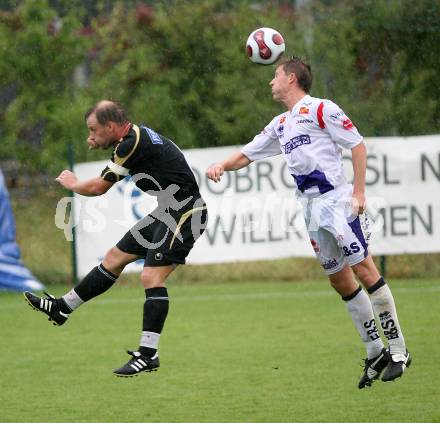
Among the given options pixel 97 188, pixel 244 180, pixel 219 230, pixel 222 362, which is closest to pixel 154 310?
pixel 97 188

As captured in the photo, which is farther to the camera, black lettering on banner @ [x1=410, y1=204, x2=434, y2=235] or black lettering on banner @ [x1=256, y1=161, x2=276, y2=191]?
black lettering on banner @ [x1=256, y1=161, x2=276, y2=191]

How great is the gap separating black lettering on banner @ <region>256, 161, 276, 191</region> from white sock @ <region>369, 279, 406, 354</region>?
6698 mm

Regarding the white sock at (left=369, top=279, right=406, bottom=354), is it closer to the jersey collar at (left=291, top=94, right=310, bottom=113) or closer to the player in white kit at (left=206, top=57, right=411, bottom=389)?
the player in white kit at (left=206, top=57, right=411, bottom=389)

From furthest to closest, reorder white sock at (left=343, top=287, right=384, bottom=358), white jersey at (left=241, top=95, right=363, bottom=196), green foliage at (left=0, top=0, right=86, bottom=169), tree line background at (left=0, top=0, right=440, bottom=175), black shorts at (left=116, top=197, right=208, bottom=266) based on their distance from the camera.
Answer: green foliage at (left=0, top=0, right=86, bottom=169)
tree line background at (left=0, top=0, right=440, bottom=175)
white sock at (left=343, top=287, right=384, bottom=358)
black shorts at (left=116, top=197, right=208, bottom=266)
white jersey at (left=241, top=95, right=363, bottom=196)

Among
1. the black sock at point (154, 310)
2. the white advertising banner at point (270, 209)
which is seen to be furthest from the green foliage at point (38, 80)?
the black sock at point (154, 310)

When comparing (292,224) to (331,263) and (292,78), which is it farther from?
(292,78)

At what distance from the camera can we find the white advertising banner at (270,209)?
1413cm

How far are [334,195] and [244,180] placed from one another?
6.84m

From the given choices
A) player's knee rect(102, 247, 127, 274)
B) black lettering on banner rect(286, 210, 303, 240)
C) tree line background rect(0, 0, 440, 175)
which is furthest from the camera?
tree line background rect(0, 0, 440, 175)

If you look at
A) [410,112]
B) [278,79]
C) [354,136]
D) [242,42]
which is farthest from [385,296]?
[242,42]

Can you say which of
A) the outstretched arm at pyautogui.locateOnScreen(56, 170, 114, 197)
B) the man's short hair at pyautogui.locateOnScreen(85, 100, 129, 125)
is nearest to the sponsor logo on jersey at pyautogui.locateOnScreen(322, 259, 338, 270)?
the outstretched arm at pyautogui.locateOnScreen(56, 170, 114, 197)

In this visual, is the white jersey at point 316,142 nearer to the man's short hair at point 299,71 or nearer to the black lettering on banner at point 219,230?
the man's short hair at point 299,71

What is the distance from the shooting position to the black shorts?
763 cm

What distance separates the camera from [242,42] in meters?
16.9
